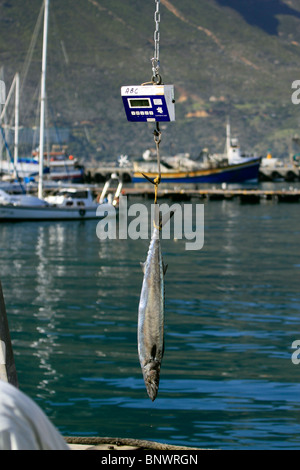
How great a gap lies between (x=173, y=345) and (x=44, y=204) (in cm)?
4189

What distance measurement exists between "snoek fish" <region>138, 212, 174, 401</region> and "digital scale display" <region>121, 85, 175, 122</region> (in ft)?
2.63

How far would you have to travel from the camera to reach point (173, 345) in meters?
19.3

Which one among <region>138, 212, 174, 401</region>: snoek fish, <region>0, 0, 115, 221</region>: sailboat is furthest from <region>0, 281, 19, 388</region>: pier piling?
<region>0, 0, 115, 221</region>: sailboat

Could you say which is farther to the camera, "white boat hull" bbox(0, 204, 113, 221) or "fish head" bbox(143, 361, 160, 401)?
"white boat hull" bbox(0, 204, 113, 221)

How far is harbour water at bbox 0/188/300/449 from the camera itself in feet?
44.2

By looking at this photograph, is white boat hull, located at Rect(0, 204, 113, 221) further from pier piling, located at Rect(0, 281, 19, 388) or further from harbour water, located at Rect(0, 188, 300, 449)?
pier piling, located at Rect(0, 281, 19, 388)

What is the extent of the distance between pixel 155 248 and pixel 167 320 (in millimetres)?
16188

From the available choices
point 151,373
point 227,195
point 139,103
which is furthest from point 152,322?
point 227,195

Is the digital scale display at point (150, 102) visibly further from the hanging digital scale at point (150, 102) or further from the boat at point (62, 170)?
the boat at point (62, 170)

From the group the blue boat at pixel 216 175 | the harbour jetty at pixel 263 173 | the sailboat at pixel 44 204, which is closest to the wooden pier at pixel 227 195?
the sailboat at pixel 44 204
